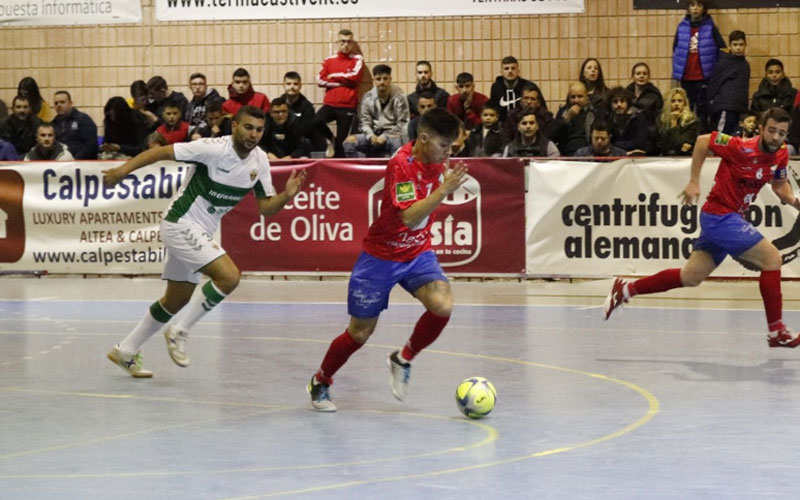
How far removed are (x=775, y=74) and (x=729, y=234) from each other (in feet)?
24.3

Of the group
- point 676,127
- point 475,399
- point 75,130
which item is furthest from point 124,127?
point 475,399

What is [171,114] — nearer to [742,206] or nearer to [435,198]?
[742,206]

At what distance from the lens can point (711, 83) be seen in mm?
17703

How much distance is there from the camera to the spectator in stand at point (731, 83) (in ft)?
57.4

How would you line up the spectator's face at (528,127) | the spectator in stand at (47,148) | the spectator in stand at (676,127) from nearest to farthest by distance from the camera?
the spectator's face at (528,127) → the spectator in stand at (676,127) → the spectator in stand at (47,148)

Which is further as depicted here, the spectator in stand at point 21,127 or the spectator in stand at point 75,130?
the spectator in stand at point 21,127

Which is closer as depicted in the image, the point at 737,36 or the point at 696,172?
→ the point at 696,172

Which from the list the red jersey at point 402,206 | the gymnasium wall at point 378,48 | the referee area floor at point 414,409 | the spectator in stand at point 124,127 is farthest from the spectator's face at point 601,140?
the red jersey at point 402,206

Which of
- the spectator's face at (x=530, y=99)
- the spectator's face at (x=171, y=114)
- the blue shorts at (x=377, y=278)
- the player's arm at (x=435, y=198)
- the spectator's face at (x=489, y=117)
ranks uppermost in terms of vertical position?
the spectator's face at (x=530, y=99)

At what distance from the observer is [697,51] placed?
18.1m

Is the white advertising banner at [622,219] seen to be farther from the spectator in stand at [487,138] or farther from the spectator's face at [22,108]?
the spectator's face at [22,108]

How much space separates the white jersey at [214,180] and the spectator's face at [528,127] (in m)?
6.63

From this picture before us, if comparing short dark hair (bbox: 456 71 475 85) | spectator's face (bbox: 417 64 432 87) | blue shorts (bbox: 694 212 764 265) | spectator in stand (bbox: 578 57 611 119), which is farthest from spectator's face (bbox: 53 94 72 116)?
blue shorts (bbox: 694 212 764 265)

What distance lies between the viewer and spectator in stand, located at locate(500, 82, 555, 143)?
16984mm
